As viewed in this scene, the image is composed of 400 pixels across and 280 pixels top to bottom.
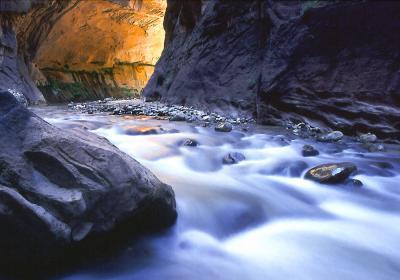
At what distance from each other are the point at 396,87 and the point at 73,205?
4.64 m

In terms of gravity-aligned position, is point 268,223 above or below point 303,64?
below

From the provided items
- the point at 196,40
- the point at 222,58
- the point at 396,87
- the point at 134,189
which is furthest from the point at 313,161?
the point at 196,40

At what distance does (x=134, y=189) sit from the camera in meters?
1.65

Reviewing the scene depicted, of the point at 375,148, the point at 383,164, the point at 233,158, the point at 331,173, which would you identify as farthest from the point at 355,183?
the point at 375,148

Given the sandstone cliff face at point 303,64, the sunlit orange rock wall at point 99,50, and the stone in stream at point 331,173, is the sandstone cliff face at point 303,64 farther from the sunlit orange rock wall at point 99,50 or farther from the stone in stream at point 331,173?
the sunlit orange rock wall at point 99,50

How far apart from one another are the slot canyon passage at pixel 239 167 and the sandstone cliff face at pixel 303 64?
0.03 metres

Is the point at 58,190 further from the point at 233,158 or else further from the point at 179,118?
the point at 179,118

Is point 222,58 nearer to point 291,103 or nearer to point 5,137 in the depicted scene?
point 291,103

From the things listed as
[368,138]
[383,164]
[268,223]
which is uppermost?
[268,223]

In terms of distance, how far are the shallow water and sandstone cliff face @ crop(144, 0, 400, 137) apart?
1.29m

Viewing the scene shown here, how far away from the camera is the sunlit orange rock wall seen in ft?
68.5

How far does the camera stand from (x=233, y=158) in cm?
365

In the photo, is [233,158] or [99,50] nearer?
[233,158]

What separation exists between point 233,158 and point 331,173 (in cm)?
103
